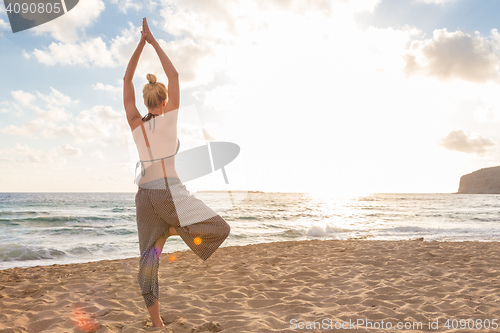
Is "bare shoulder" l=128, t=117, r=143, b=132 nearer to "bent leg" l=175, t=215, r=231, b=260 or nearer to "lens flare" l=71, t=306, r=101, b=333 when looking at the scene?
"bent leg" l=175, t=215, r=231, b=260

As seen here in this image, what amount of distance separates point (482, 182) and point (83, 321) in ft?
470

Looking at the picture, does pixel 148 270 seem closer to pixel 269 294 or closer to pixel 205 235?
pixel 205 235

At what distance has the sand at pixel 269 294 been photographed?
2.95m

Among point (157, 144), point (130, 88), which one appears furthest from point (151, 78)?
point (157, 144)

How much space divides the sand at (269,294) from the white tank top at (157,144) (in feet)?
5.08

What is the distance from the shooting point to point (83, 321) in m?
3.10

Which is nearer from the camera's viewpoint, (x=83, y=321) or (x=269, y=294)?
(x=83, y=321)

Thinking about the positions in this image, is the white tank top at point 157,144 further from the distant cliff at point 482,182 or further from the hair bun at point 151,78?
the distant cliff at point 482,182

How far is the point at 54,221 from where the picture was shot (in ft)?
58.1

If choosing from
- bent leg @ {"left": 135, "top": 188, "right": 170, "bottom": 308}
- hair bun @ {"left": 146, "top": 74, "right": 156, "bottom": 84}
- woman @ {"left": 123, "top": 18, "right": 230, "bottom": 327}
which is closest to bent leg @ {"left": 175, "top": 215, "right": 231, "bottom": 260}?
woman @ {"left": 123, "top": 18, "right": 230, "bottom": 327}

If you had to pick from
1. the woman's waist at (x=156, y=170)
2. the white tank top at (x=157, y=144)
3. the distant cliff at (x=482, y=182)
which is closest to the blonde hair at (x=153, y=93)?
the white tank top at (x=157, y=144)

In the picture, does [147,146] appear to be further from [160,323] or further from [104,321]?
[104,321]

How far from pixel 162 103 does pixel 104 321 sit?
2.45 meters

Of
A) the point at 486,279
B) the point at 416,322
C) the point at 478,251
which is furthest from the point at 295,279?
the point at 478,251
